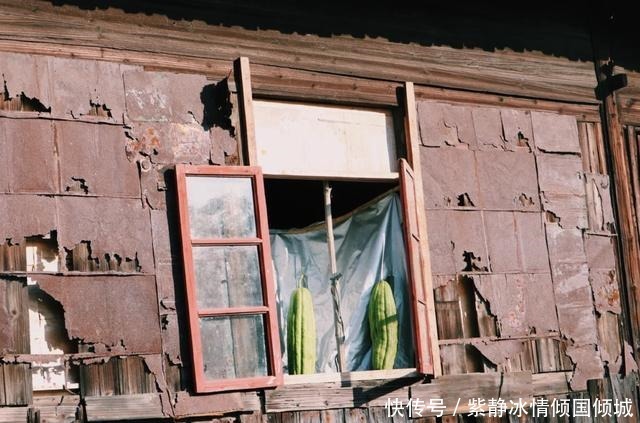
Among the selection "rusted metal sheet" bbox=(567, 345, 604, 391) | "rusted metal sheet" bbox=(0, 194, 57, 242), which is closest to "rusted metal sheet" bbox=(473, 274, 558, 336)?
"rusted metal sheet" bbox=(567, 345, 604, 391)

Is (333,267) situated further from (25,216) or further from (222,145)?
(25,216)

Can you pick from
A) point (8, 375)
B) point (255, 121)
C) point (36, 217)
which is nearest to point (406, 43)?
point (255, 121)

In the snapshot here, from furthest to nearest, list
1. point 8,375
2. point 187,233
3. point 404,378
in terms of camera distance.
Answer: point 404,378 < point 187,233 < point 8,375

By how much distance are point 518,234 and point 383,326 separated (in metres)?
1.34

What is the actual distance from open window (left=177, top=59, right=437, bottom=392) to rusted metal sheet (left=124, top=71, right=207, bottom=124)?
Result: 28 cm

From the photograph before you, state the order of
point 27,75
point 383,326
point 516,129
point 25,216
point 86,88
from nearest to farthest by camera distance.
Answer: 1. point 25,216
2. point 27,75
3. point 86,88
4. point 383,326
5. point 516,129

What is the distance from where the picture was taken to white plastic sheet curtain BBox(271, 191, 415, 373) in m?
7.71

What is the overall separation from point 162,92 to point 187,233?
888 mm

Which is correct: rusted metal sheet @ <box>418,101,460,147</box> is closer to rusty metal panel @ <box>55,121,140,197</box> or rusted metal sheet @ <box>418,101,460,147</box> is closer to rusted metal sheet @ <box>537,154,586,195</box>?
rusted metal sheet @ <box>537,154,586,195</box>

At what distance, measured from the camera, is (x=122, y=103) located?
689 centimetres

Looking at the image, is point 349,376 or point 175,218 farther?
point 349,376

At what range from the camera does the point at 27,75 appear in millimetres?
6656

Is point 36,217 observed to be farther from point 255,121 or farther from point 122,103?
point 255,121

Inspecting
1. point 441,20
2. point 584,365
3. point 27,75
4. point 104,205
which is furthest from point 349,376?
point 441,20
